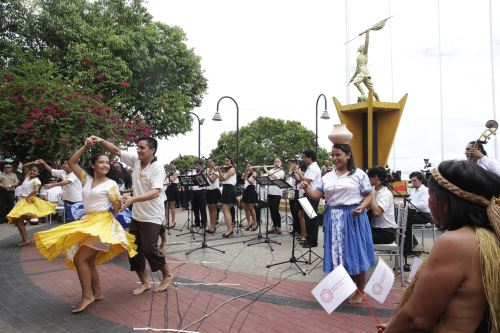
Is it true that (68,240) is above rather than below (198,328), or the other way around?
above

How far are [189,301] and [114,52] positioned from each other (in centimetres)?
1810

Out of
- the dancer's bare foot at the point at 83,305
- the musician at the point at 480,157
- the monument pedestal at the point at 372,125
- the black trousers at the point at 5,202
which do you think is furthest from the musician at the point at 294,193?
the black trousers at the point at 5,202

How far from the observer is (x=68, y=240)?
14.6ft

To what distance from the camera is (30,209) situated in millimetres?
8703

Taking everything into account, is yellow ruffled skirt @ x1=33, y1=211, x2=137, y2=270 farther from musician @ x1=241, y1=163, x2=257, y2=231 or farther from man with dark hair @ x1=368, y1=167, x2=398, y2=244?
musician @ x1=241, y1=163, x2=257, y2=231

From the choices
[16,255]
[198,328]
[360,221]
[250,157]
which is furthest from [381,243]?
[250,157]

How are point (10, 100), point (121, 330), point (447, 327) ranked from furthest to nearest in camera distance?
1. point (10, 100)
2. point (121, 330)
3. point (447, 327)

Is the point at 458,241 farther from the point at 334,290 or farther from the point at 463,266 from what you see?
the point at 334,290

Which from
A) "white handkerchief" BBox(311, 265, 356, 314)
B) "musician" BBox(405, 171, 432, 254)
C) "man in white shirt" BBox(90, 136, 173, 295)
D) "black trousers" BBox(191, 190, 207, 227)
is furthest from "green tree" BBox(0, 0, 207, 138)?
"white handkerchief" BBox(311, 265, 356, 314)

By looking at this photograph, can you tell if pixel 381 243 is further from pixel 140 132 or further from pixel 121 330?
pixel 140 132

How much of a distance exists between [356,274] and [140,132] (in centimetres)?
1229

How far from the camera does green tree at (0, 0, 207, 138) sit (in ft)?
61.2

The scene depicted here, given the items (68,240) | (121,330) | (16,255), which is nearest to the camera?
(121,330)

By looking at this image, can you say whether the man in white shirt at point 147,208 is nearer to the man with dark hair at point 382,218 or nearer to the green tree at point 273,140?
the man with dark hair at point 382,218
